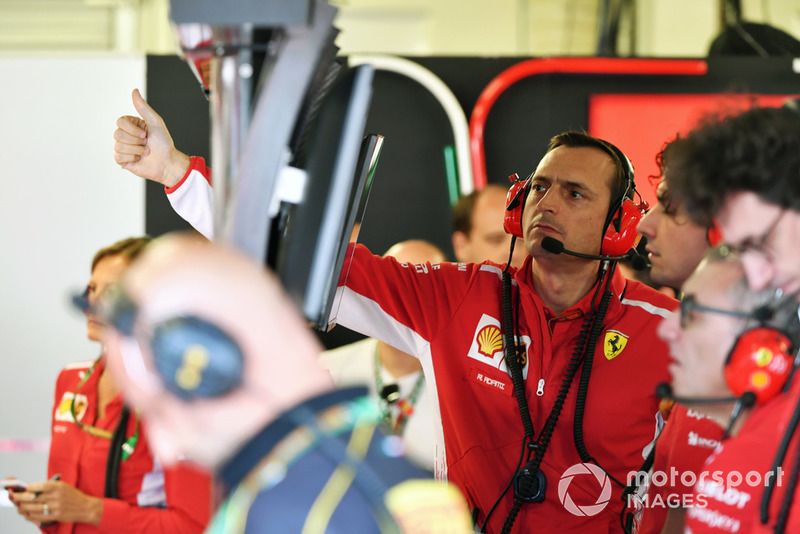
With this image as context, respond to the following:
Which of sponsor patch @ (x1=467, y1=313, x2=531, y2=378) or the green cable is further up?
the green cable

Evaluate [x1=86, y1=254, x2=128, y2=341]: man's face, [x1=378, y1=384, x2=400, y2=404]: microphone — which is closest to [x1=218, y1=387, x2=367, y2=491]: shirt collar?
[x1=86, y1=254, x2=128, y2=341]: man's face

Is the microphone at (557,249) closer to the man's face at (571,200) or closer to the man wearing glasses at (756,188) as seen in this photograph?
the man's face at (571,200)

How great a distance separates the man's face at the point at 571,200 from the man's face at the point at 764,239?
1.02m

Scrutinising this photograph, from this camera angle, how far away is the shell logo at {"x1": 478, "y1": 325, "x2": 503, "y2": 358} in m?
2.43

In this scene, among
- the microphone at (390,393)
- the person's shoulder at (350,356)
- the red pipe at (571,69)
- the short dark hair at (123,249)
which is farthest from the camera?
the red pipe at (571,69)

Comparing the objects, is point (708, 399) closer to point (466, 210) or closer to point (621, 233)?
point (621, 233)

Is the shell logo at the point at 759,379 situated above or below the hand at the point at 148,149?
below

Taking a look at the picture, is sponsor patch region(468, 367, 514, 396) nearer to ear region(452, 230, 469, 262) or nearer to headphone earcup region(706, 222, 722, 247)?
headphone earcup region(706, 222, 722, 247)

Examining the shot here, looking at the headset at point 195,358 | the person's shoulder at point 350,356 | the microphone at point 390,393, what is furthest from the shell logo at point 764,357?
the person's shoulder at point 350,356

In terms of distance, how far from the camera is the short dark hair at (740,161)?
4.80 ft

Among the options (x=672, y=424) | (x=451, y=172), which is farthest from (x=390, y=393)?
(x=672, y=424)

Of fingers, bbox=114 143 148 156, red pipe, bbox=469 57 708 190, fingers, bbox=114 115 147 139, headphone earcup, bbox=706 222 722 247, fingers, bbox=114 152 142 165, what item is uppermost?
red pipe, bbox=469 57 708 190

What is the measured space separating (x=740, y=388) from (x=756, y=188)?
0.29 m

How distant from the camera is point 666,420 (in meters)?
2.39
